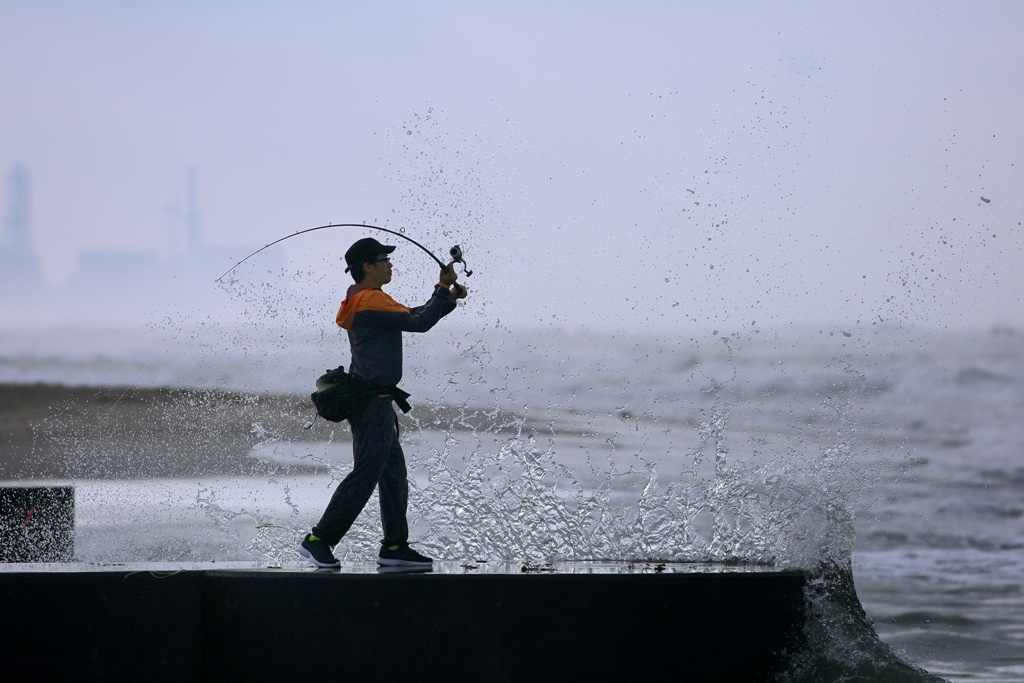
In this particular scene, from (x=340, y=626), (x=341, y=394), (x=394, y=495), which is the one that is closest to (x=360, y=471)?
(x=394, y=495)

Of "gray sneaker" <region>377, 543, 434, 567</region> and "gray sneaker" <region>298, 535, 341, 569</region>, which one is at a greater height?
"gray sneaker" <region>298, 535, 341, 569</region>

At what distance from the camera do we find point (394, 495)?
15.8 ft

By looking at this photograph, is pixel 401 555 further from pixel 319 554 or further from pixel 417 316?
pixel 417 316

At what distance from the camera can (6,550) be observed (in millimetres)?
6430

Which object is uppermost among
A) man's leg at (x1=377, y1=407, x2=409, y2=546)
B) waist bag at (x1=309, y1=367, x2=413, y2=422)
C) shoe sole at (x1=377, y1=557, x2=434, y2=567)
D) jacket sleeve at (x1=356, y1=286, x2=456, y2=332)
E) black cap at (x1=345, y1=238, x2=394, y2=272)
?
black cap at (x1=345, y1=238, x2=394, y2=272)

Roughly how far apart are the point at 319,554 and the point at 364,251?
1.51 meters

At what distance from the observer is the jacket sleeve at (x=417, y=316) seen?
459cm

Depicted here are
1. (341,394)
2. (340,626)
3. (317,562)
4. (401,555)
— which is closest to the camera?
(340,626)

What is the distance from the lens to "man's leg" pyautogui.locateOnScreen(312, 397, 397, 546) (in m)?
4.62

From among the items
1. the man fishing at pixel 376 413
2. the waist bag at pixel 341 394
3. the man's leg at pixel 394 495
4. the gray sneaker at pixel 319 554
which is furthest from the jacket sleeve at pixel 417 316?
the gray sneaker at pixel 319 554

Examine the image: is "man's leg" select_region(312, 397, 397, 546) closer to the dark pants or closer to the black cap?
the dark pants

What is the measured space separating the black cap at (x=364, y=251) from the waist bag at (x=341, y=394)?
580 millimetres

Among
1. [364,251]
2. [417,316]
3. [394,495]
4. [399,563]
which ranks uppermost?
[364,251]

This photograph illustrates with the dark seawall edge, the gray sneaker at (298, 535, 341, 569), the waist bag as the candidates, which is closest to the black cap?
the waist bag
